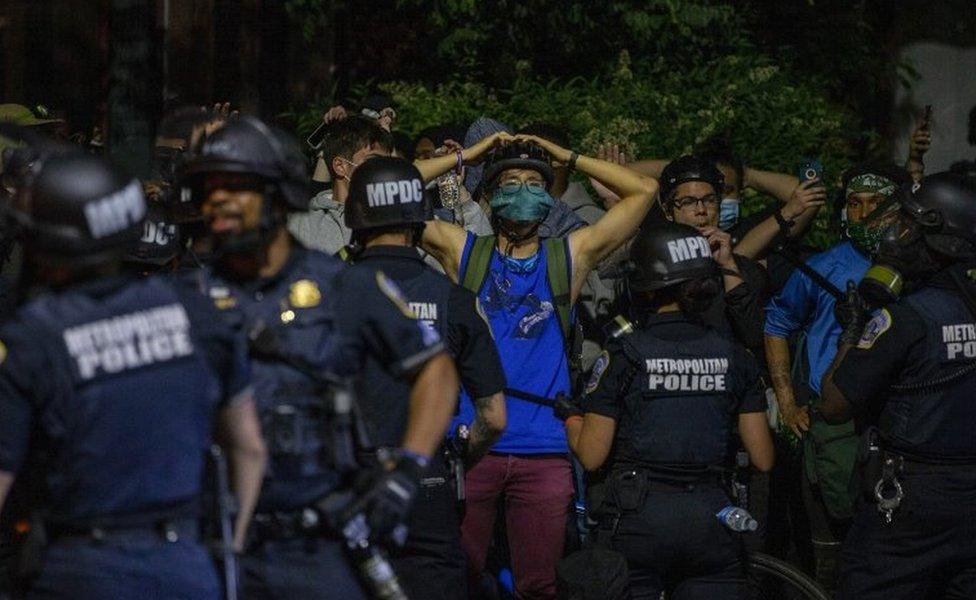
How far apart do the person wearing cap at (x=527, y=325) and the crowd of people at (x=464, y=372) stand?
0.04ft

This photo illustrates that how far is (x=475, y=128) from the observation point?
8984 millimetres

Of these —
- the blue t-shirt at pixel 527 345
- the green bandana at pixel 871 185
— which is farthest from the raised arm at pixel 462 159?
the green bandana at pixel 871 185

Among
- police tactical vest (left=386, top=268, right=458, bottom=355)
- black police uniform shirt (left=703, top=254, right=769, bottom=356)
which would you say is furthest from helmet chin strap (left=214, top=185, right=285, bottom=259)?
black police uniform shirt (left=703, top=254, right=769, bottom=356)

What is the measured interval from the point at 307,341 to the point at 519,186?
2.63 metres

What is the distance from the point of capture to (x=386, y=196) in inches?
Answer: 258

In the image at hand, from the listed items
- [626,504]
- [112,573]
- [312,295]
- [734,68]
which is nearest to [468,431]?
[626,504]

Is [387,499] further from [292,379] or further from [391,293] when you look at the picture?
[391,293]

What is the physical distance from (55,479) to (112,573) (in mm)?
281

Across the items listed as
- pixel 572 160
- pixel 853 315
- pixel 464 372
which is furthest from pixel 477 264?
pixel 853 315

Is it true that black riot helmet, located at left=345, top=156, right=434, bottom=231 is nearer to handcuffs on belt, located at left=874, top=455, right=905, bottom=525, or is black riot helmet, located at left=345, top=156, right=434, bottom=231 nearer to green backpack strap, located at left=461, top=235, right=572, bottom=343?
green backpack strap, located at left=461, top=235, right=572, bottom=343

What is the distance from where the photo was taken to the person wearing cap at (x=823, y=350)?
8305 millimetres

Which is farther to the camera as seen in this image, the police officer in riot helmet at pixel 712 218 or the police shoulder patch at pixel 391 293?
the police officer in riot helmet at pixel 712 218

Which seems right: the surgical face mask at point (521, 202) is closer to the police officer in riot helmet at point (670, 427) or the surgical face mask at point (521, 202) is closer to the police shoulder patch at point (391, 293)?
the police officer in riot helmet at point (670, 427)

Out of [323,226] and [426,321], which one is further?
[323,226]
